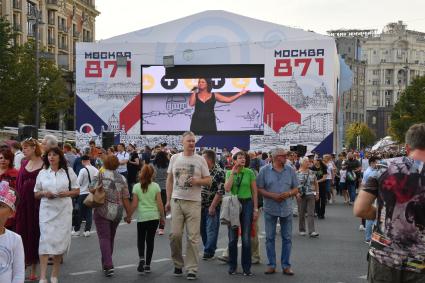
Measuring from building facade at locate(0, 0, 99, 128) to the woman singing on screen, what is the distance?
3639 centimetres

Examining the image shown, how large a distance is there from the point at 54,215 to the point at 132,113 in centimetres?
2394

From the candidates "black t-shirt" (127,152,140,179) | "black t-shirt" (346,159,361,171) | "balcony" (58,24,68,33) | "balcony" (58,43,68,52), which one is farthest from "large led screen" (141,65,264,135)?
"balcony" (58,24,68,33)

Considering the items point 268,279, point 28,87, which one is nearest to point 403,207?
point 268,279

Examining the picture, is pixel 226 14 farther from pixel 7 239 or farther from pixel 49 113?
pixel 7 239

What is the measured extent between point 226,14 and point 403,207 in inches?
1181

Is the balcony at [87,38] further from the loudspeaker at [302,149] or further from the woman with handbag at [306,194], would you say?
the woman with handbag at [306,194]

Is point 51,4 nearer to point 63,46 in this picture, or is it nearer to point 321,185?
point 63,46

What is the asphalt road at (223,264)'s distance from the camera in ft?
28.7

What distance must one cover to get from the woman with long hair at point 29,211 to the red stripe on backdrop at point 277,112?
22.6 meters

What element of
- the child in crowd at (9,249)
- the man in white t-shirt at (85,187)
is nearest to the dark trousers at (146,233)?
the man in white t-shirt at (85,187)

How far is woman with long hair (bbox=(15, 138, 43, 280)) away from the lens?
8398 millimetres

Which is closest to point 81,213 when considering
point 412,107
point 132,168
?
point 132,168

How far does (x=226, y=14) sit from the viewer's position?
3359 centimetres

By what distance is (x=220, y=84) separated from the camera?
31312 mm
